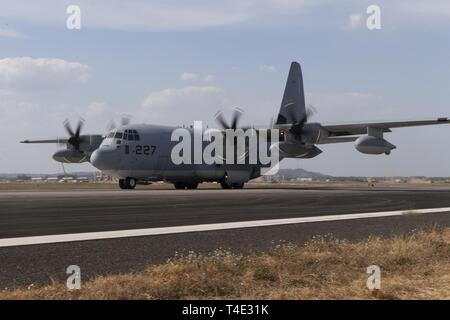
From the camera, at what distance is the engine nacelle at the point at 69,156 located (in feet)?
154

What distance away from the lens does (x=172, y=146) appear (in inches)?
1623

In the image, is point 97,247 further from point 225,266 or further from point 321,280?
point 321,280

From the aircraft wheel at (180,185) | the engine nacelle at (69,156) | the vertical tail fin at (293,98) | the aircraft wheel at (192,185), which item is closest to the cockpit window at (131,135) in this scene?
the aircraft wheel at (180,185)

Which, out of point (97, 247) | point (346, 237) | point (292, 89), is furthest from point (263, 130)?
point (97, 247)

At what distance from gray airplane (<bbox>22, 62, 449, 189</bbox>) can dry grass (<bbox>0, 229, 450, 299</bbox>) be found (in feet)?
90.1

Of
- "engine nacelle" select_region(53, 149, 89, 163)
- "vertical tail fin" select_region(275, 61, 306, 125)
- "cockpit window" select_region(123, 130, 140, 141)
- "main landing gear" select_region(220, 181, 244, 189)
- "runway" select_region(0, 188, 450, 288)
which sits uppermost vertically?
"vertical tail fin" select_region(275, 61, 306, 125)

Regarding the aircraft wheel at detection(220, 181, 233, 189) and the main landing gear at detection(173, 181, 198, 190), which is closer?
the main landing gear at detection(173, 181, 198, 190)

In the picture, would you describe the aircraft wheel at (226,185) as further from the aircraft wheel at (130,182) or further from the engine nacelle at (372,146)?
the engine nacelle at (372,146)

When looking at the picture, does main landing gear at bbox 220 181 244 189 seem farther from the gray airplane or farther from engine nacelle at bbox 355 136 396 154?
engine nacelle at bbox 355 136 396 154

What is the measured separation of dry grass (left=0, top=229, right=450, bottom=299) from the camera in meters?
6.50

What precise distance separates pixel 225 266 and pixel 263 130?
35.7 meters

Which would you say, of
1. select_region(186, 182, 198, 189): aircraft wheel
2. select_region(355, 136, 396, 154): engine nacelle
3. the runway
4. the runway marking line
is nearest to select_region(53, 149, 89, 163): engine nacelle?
select_region(186, 182, 198, 189): aircraft wheel

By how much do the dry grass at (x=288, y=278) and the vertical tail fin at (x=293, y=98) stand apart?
39.5 meters
